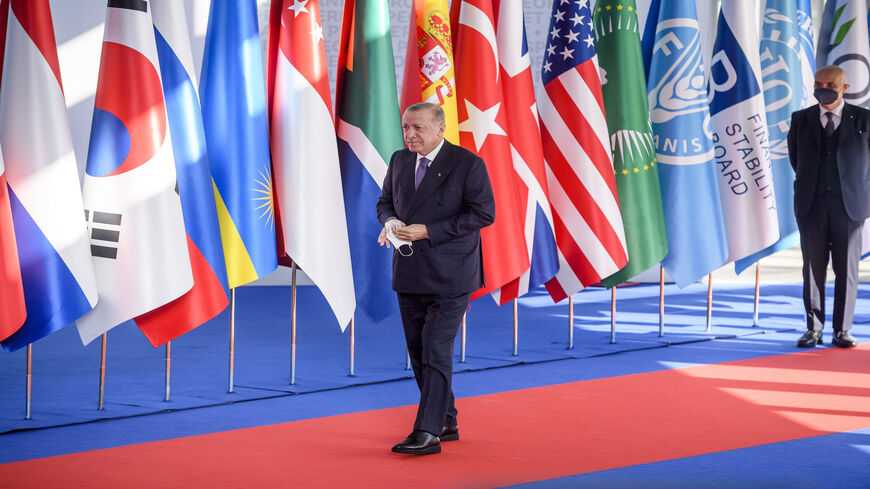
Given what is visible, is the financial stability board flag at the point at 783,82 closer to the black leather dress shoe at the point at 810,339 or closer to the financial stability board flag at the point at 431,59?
the black leather dress shoe at the point at 810,339

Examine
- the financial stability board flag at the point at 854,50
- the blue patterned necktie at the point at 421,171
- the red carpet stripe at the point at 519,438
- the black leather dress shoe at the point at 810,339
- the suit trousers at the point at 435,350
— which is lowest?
the red carpet stripe at the point at 519,438

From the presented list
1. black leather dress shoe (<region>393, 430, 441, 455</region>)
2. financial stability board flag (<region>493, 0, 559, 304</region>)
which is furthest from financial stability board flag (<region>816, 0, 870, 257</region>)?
black leather dress shoe (<region>393, 430, 441, 455</region>)

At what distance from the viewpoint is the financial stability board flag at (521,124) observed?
227 inches

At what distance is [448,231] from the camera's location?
147 inches

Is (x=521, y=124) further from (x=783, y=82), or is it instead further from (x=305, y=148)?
(x=783, y=82)

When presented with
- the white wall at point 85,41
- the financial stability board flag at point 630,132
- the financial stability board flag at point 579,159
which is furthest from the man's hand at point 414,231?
the white wall at point 85,41

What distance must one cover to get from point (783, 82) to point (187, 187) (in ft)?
14.2

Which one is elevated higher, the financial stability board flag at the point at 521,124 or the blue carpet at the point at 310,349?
the financial stability board flag at the point at 521,124

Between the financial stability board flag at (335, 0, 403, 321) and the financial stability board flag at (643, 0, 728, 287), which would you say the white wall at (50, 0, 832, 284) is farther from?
the financial stability board flag at (335, 0, 403, 321)

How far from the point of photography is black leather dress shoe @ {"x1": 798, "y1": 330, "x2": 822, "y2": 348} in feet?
21.0

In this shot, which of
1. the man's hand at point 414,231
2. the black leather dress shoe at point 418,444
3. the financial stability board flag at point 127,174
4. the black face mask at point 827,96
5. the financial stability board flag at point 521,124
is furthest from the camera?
the black face mask at point 827,96

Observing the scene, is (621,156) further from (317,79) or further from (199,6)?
(199,6)

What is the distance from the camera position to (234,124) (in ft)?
15.9

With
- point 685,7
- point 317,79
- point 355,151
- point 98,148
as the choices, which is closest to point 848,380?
point 685,7
